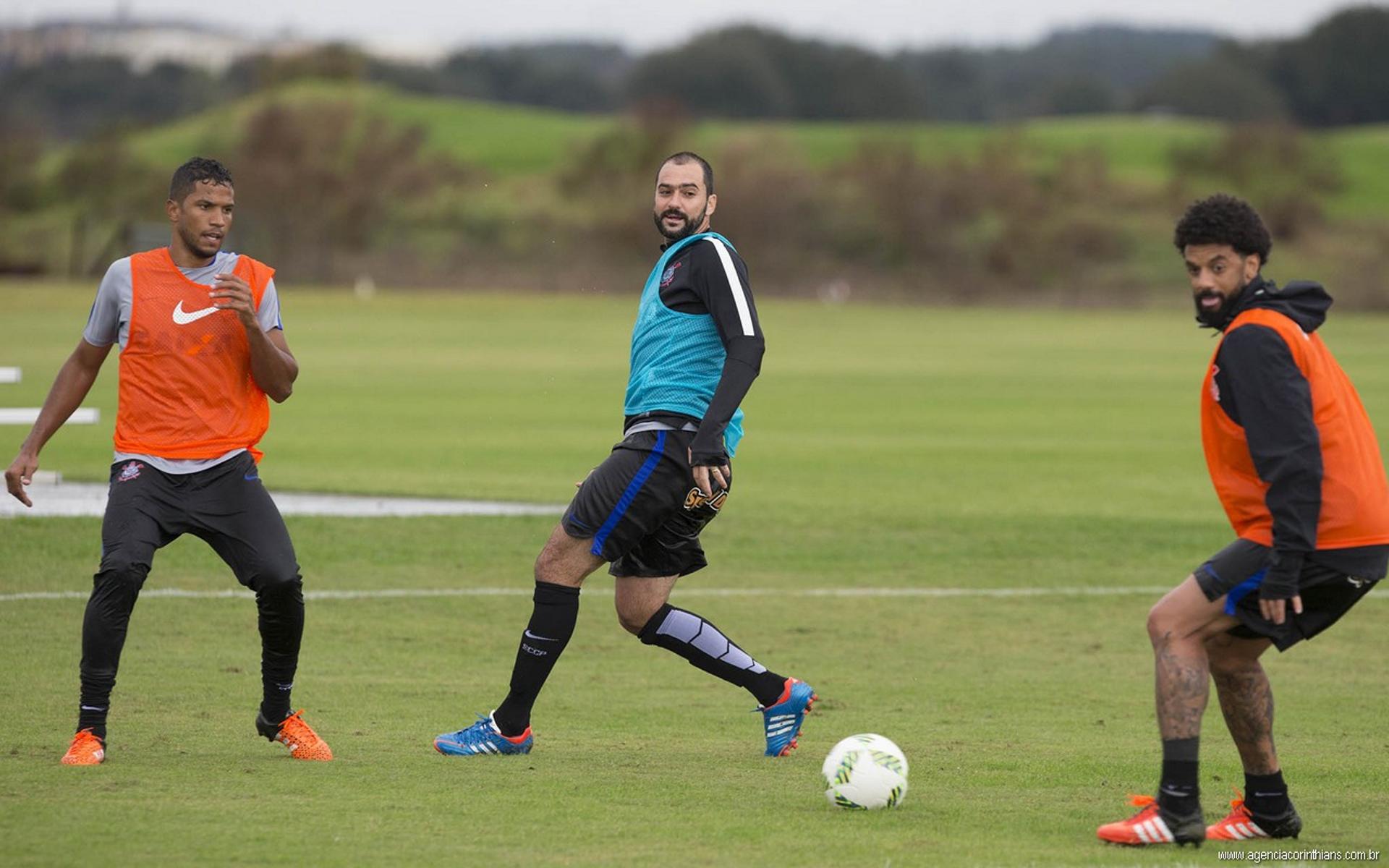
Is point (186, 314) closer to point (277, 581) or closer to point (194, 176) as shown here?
point (194, 176)

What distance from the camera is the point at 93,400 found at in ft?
90.9

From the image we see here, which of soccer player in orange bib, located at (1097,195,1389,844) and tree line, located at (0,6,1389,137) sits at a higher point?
tree line, located at (0,6,1389,137)

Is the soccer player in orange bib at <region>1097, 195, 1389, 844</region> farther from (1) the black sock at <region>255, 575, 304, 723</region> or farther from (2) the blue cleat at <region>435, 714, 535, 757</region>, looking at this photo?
(1) the black sock at <region>255, 575, 304, 723</region>

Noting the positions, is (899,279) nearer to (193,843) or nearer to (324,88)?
(324,88)

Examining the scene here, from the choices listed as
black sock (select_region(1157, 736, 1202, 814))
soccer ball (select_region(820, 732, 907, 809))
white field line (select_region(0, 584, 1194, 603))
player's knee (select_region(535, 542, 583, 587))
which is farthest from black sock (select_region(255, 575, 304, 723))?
white field line (select_region(0, 584, 1194, 603))

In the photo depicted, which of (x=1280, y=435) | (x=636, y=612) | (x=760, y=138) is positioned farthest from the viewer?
(x=760, y=138)

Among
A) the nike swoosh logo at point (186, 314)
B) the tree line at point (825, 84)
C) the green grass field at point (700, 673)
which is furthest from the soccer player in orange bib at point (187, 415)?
the tree line at point (825, 84)

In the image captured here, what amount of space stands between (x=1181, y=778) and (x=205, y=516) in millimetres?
3774

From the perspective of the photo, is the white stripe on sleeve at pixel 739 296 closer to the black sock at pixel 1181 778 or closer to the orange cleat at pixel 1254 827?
the black sock at pixel 1181 778

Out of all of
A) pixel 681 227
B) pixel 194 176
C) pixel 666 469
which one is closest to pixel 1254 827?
pixel 666 469

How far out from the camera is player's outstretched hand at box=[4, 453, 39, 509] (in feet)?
23.3

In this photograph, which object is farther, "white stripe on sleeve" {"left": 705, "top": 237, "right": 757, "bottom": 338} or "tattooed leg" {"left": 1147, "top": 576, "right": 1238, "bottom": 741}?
"white stripe on sleeve" {"left": 705, "top": 237, "right": 757, "bottom": 338}

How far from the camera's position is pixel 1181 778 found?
5.92 meters

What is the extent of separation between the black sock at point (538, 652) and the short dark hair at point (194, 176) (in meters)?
2.06
